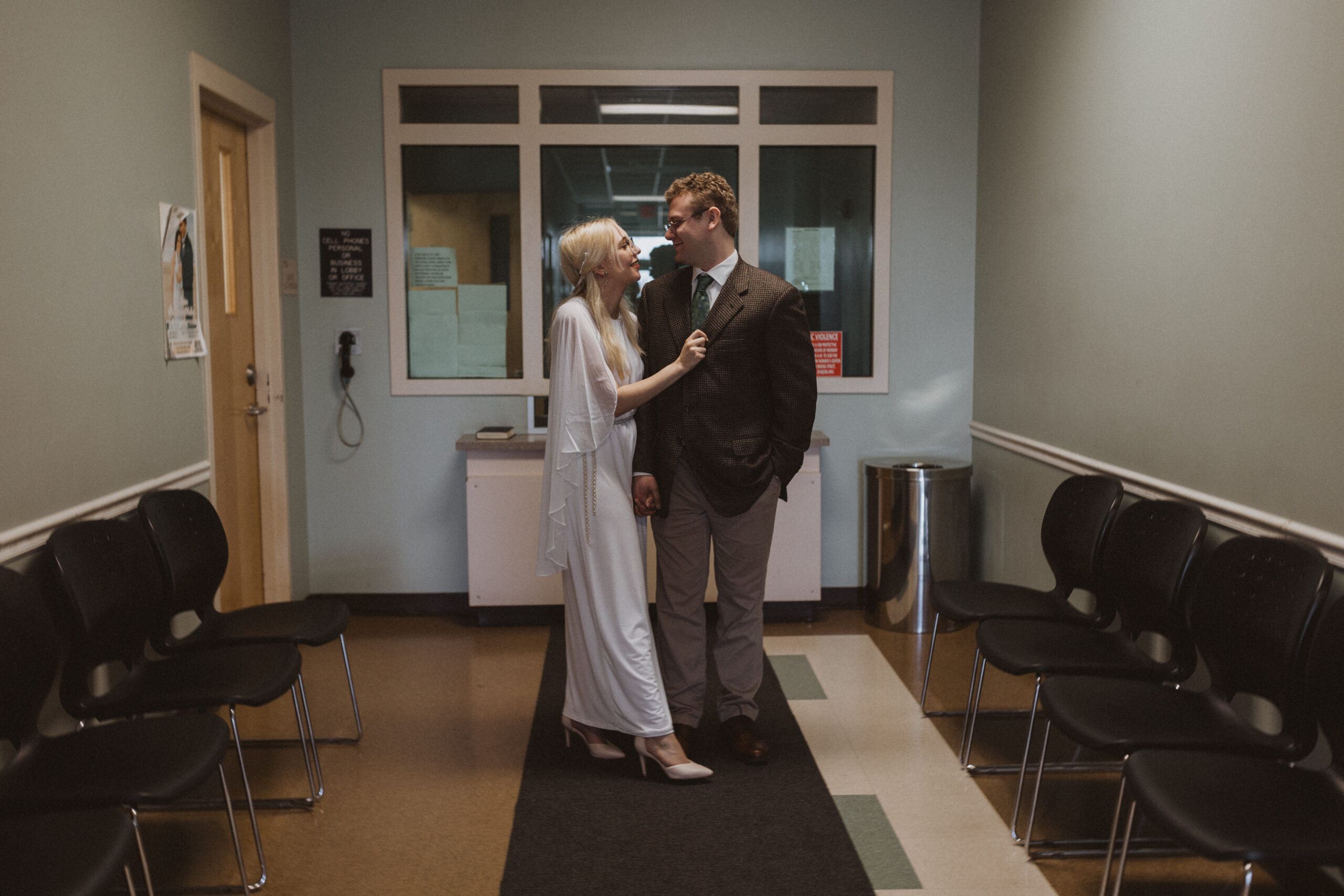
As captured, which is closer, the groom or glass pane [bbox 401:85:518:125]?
the groom

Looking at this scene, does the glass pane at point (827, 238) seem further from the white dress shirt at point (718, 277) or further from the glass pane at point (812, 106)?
the white dress shirt at point (718, 277)

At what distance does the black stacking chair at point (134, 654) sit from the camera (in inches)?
96.6

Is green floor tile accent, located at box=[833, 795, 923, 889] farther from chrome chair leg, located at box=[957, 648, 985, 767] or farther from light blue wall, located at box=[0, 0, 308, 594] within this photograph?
light blue wall, located at box=[0, 0, 308, 594]

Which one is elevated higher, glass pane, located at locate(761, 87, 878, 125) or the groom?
glass pane, located at locate(761, 87, 878, 125)

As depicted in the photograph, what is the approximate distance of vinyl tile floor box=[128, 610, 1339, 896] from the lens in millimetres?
2488

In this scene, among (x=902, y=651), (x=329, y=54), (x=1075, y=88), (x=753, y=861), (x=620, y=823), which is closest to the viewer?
(x=753, y=861)

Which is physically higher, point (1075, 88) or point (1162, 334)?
point (1075, 88)

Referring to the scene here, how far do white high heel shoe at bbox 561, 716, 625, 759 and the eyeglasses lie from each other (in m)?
1.50

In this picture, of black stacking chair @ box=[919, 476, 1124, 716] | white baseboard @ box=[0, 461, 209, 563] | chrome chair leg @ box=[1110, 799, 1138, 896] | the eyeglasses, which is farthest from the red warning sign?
chrome chair leg @ box=[1110, 799, 1138, 896]

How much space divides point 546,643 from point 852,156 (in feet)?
8.63

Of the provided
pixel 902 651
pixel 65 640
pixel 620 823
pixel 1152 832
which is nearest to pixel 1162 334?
pixel 1152 832

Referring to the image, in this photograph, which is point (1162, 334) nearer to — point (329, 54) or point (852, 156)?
point (852, 156)

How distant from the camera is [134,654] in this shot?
9.05 ft

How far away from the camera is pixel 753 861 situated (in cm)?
253
